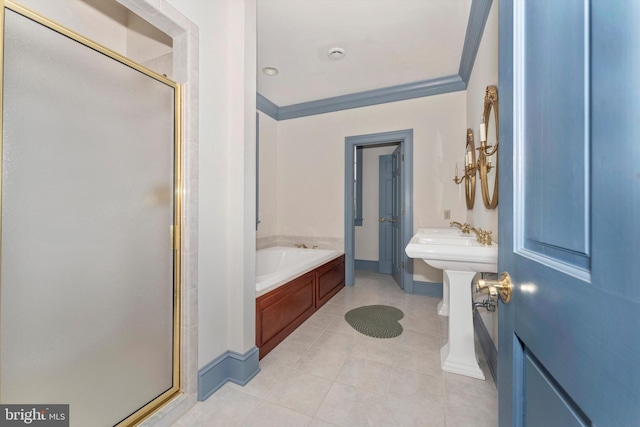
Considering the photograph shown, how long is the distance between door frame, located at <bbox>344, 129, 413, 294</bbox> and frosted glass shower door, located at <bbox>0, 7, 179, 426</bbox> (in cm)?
258

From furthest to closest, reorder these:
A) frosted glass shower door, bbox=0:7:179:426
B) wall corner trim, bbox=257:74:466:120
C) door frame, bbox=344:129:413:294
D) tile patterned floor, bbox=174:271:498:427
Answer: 1. door frame, bbox=344:129:413:294
2. wall corner trim, bbox=257:74:466:120
3. tile patterned floor, bbox=174:271:498:427
4. frosted glass shower door, bbox=0:7:179:426

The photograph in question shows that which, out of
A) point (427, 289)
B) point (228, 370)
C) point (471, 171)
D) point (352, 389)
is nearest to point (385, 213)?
point (427, 289)

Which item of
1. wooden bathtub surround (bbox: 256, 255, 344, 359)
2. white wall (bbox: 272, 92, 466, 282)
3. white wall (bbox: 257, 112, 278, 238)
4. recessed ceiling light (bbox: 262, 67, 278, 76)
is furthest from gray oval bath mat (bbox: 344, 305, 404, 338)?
recessed ceiling light (bbox: 262, 67, 278, 76)

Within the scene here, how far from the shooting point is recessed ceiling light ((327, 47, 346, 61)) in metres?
2.61

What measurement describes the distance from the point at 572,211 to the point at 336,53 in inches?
109

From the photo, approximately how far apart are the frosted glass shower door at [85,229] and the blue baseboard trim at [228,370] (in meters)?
0.18

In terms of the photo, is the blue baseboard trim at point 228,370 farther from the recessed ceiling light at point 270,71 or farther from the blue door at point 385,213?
the blue door at point 385,213

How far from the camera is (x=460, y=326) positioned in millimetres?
1835

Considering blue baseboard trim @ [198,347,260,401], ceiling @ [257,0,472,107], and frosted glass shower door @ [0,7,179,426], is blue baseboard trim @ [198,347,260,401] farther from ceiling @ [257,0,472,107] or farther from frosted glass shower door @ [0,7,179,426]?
ceiling @ [257,0,472,107]

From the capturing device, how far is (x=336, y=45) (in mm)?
2561

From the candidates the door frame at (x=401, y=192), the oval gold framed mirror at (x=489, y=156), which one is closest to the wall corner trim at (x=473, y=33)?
the oval gold framed mirror at (x=489, y=156)

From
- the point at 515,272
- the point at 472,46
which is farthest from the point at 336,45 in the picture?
the point at 515,272

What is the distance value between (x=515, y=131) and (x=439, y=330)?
2253 mm

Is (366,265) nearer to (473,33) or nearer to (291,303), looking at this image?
(291,303)
